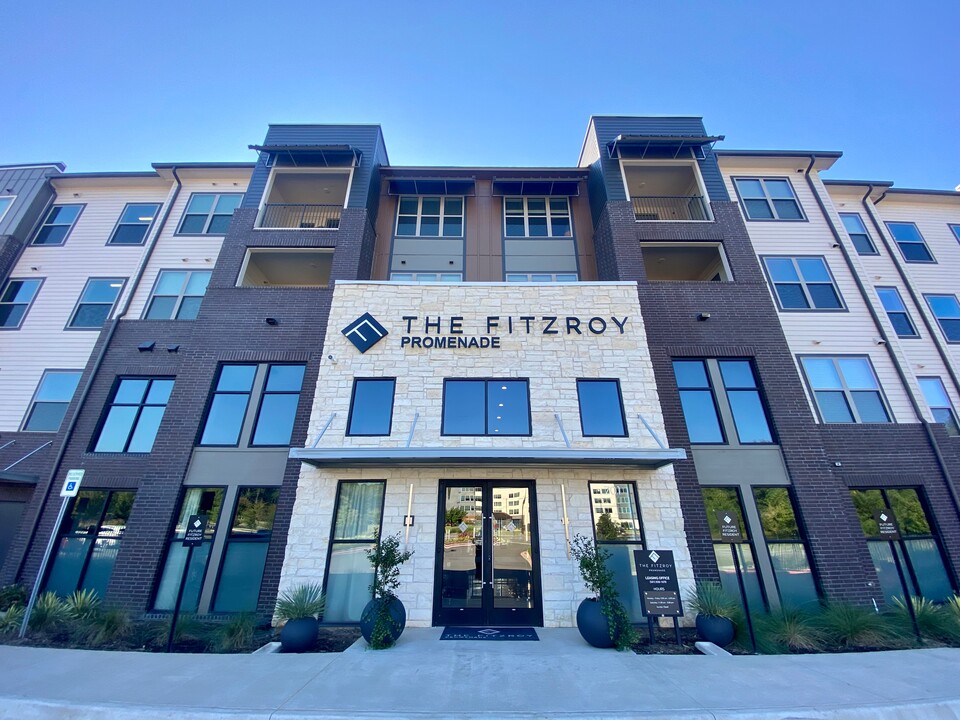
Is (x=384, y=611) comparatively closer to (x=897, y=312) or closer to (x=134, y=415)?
(x=134, y=415)

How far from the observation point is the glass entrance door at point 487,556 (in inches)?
320

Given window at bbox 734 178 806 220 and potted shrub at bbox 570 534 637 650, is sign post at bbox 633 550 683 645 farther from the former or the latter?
window at bbox 734 178 806 220

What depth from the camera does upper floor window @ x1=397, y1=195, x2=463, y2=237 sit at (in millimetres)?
14289

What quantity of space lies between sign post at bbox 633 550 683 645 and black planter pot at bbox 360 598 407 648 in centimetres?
432

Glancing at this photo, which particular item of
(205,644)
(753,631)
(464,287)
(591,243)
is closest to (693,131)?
(591,243)

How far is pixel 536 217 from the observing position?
48.3ft

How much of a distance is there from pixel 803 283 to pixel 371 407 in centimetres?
1366

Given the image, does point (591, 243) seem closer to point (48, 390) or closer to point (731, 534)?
point (731, 534)

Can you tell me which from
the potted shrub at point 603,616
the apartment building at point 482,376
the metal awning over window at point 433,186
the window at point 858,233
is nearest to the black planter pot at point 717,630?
the apartment building at point 482,376

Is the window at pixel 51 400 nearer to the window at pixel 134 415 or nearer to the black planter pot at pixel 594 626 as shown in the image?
the window at pixel 134 415

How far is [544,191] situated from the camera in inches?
584

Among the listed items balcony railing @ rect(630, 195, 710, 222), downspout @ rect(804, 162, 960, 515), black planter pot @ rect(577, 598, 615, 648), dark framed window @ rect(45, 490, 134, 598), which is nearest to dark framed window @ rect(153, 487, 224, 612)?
dark framed window @ rect(45, 490, 134, 598)

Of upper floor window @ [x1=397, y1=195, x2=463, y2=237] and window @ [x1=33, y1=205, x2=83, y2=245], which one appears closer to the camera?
window @ [x1=33, y1=205, x2=83, y2=245]

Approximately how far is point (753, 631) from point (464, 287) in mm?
9600
